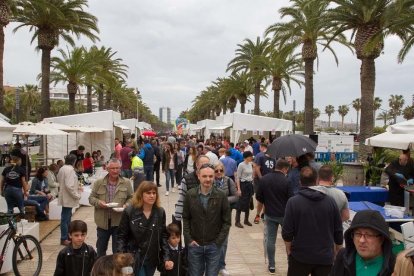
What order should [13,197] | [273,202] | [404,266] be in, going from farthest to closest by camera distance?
1. [13,197]
2. [273,202]
3. [404,266]

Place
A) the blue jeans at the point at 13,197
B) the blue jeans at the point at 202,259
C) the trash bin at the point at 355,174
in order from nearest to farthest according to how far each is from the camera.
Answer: the blue jeans at the point at 202,259, the blue jeans at the point at 13,197, the trash bin at the point at 355,174

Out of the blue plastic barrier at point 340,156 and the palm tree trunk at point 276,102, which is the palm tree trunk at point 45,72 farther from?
the palm tree trunk at point 276,102

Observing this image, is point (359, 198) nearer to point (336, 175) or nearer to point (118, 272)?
A: point (336, 175)

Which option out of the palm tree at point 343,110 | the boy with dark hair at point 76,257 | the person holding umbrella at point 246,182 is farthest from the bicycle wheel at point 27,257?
the palm tree at point 343,110

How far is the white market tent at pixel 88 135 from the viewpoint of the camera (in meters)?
20.7

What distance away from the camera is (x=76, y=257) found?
4.10m

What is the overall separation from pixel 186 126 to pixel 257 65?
93.0 feet

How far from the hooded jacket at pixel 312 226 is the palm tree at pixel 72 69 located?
26.2 metres

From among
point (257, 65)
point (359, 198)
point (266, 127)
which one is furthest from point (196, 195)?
point (257, 65)

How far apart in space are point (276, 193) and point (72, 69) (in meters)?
24.7

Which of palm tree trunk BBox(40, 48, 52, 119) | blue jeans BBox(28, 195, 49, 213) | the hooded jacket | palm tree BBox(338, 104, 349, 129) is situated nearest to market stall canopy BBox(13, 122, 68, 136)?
blue jeans BBox(28, 195, 49, 213)

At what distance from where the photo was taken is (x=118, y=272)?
3.03 m

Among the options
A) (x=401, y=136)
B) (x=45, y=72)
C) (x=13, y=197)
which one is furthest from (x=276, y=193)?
(x=45, y=72)

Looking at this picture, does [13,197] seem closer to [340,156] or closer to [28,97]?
[340,156]
